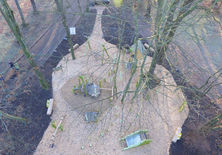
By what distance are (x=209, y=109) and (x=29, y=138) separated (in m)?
8.48

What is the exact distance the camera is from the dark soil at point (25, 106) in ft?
23.3

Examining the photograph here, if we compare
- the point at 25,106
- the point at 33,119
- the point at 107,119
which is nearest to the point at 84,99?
the point at 107,119

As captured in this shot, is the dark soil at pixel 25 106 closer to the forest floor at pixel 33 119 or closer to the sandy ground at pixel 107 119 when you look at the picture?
the forest floor at pixel 33 119

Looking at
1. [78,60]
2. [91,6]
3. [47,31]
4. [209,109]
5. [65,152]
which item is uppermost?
[91,6]

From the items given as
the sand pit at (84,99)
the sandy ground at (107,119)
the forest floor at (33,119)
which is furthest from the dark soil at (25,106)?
the sand pit at (84,99)

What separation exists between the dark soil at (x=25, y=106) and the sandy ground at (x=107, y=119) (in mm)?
448

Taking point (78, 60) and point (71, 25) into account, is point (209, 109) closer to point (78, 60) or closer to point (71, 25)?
point (78, 60)

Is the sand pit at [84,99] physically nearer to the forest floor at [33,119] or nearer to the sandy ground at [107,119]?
the sandy ground at [107,119]

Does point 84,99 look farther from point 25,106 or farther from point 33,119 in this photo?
point 25,106

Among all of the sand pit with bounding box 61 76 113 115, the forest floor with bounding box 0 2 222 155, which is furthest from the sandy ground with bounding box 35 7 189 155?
the forest floor with bounding box 0 2 222 155

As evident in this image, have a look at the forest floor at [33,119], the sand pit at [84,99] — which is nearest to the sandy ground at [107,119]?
the sand pit at [84,99]

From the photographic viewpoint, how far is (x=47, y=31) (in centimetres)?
1188

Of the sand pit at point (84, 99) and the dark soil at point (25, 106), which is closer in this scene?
the dark soil at point (25, 106)

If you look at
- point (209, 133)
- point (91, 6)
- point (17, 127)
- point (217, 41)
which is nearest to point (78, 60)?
point (17, 127)
